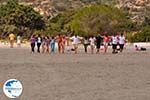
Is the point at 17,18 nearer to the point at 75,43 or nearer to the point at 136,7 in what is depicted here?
the point at 75,43

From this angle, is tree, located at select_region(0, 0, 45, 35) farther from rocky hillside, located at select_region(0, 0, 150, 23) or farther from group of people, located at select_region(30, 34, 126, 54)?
group of people, located at select_region(30, 34, 126, 54)

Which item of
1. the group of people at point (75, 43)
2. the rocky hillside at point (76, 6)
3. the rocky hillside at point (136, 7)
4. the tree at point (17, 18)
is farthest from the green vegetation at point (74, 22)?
the rocky hillside at point (136, 7)

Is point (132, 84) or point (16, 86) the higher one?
point (16, 86)

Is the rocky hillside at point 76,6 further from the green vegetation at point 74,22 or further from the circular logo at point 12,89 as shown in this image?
the circular logo at point 12,89

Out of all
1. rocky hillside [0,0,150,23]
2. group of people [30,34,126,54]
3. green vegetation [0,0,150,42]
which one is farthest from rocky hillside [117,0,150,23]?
group of people [30,34,126,54]

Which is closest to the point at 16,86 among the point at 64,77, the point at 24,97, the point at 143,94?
Result: the point at 24,97

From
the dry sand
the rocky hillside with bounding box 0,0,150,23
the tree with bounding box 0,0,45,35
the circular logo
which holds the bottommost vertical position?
the dry sand

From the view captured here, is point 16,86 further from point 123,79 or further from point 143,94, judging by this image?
point 123,79

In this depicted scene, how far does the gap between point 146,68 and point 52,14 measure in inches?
2807

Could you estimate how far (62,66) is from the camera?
81.4 feet

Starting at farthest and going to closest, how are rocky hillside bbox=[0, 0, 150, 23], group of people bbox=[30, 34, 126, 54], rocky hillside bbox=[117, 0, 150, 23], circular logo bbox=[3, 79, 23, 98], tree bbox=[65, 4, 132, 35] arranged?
rocky hillside bbox=[117, 0, 150, 23] → rocky hillside bbox=[0, 0, 150, 23] → tree bbox=[65, 4, 132, 35] → group of people bbox=[30, 34, 126, 54] → circular logo bbox=[3, 79, 23, 98]

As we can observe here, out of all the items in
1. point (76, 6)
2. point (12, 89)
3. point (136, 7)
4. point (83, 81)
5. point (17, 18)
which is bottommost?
point (83, 81)

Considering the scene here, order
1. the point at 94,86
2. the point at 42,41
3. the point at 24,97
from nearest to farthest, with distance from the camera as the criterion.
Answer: the point at 24,97 < the point at 94,86 < the point at 42,41

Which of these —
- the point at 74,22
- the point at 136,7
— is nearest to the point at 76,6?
the point at 136,7
